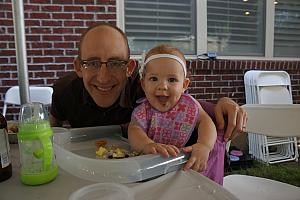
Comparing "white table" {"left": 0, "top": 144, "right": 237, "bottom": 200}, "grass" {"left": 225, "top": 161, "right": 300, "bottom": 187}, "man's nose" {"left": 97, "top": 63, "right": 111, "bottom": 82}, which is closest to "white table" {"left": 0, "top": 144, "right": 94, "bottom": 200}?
"white table" {"left": 0, "top": 144, "right": 237, "bottom": 200}

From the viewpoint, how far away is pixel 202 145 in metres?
0.69

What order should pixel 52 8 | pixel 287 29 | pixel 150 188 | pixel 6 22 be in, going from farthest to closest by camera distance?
1. pixel 287 29
2. pixel 52 8
3. pixel 6 22
4. pixel 150 188

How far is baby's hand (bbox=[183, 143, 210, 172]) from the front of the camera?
629 mm

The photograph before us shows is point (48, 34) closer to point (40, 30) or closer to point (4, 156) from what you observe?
point (40, 30)

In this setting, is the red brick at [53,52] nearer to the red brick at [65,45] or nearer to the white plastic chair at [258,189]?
the red brick at [65,45]

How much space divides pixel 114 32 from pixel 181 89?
34 centimetres

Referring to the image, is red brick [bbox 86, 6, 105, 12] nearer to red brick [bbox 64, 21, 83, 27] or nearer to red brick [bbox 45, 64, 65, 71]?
red brick [bbox 64, 21, 83, 27]

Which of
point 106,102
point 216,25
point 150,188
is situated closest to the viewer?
point 150,188

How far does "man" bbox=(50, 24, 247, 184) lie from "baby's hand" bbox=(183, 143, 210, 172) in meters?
0.08

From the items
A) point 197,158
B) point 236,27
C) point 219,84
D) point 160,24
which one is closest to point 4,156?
point 197,158

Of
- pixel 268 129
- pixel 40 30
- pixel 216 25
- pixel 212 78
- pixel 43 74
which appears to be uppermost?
pixel 216 25

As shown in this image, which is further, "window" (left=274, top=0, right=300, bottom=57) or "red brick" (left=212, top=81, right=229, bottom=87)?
"window" (left=274, top=0, right=300, bottom=57)

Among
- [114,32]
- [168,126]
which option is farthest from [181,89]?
[114,32]

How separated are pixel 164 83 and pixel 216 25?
8.63ft
